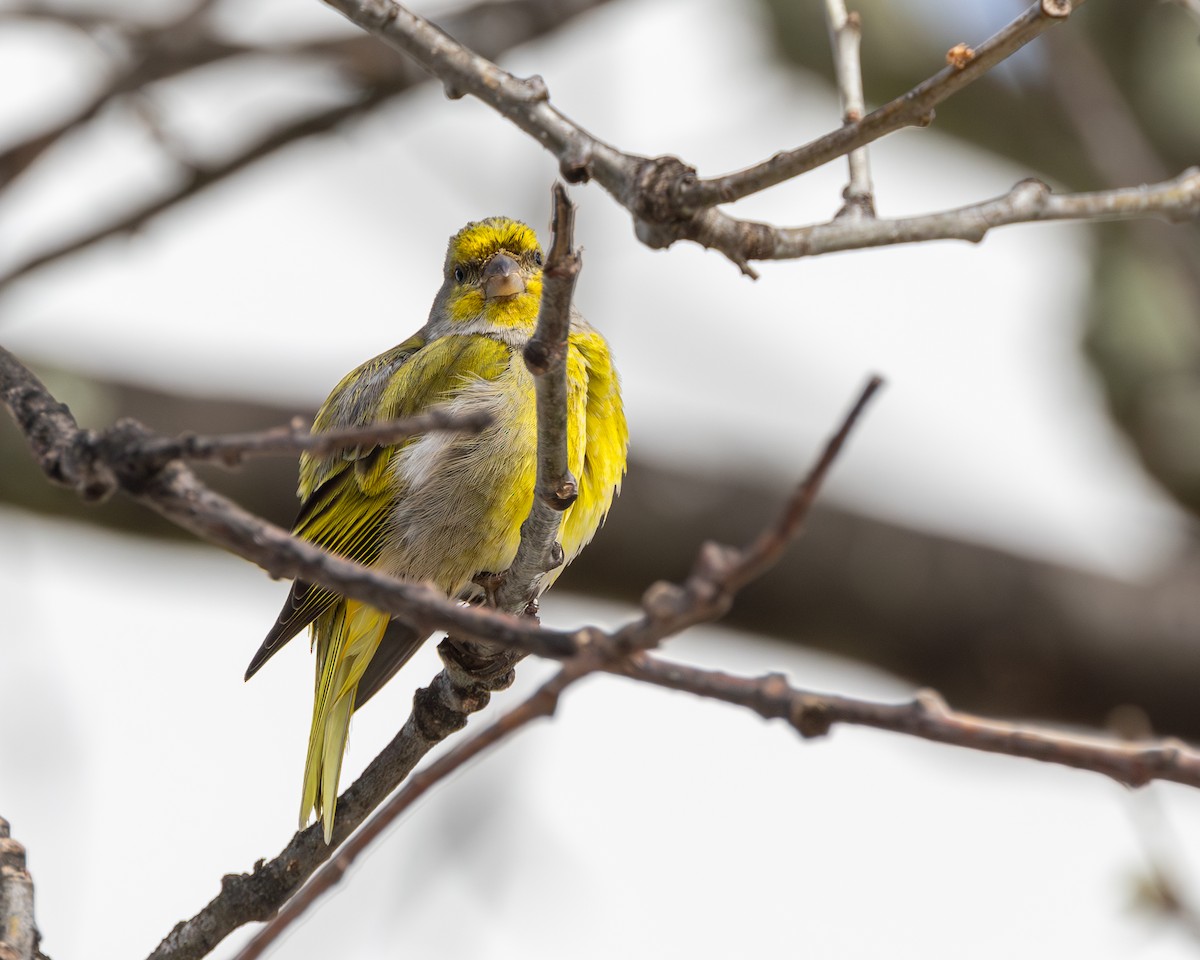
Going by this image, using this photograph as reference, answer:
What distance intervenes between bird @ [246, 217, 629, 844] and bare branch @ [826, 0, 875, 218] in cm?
109

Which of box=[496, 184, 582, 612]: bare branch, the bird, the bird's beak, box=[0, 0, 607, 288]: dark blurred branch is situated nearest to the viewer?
box=[496, 184, 582, 612]: bare branch

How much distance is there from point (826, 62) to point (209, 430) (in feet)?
15.4

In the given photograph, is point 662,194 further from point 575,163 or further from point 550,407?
point 550,407

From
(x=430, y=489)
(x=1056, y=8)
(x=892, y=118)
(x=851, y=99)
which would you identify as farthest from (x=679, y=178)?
(x=430, y=489)

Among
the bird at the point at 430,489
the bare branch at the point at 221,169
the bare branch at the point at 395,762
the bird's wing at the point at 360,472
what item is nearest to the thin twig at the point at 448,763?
the bare branch at the point at 395,762

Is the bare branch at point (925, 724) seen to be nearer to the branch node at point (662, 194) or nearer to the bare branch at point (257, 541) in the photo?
the bare branch at point (257, 541)

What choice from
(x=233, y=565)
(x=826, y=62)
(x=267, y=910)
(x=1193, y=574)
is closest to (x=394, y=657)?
(x=267, y=910)

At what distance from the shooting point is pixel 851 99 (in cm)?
328

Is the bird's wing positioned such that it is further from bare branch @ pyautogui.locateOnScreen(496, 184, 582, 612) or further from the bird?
bare branch @ pyautogui.locateOnScreen(496, 184, 582, 612)

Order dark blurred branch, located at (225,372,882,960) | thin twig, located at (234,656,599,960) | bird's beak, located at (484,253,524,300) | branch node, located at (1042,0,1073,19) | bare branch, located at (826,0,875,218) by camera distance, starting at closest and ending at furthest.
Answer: dark blurred branch, located at (225,372,882,960) < thin twig, located at (234,656,599,960) < branch node, located at (1042,0,1073,19) < bare branch, located at (826,0,875,218) < bird's beak, located at (484,253,524,300)

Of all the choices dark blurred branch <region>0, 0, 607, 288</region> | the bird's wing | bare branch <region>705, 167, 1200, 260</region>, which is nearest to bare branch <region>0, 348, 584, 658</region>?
bare branch <region>705, 167, 1200, 260</region>

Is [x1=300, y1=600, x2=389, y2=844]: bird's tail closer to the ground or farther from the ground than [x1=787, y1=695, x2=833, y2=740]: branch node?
farther from the ground

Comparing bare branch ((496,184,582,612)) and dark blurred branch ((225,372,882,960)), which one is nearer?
dark blurred branch ((225,372,882,960))

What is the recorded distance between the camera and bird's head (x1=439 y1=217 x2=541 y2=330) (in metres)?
5.07
